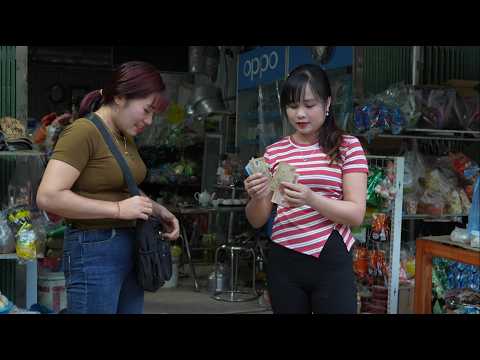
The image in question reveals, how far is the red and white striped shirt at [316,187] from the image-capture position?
77.2 inches

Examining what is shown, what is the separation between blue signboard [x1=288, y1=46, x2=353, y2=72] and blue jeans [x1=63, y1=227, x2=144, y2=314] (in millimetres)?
3444

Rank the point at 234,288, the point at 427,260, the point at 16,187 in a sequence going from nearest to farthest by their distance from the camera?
the point at 427,260
the point at 16,187
the point at 234,288

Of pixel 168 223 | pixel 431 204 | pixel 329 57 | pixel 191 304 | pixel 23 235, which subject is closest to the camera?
pixel 168 223

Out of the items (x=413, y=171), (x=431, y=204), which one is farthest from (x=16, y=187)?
(x=431, y=204)

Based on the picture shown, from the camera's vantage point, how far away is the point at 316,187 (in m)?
1.98

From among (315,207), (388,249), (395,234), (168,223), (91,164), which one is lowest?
(388,249)

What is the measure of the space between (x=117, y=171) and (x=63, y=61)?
8613 millimetres

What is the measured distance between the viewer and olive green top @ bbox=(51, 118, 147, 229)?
6.11ft

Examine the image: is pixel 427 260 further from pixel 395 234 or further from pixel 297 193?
pixel 395 234

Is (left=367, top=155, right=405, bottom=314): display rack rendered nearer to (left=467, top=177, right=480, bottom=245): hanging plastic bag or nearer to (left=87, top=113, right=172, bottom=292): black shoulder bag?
(left=467, top=177, right=480, bottom=245): hanging plastic bag

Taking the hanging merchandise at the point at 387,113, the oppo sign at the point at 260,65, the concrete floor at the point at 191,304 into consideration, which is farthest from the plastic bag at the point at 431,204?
the oppo sign at the point at 260,65

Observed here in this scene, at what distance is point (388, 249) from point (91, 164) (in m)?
2.83

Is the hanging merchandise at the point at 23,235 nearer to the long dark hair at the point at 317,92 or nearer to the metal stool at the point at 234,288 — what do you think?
the long dark hair at the point at 317,92
